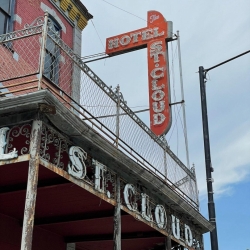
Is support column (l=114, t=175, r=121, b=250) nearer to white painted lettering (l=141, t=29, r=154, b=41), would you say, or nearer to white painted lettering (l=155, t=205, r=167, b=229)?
white painted lettering (l=155, t=205, r=167, b=229)

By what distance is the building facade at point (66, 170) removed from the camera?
6648mm

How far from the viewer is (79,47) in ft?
48.5

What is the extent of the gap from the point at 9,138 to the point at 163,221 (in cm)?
486

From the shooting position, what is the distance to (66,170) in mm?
7555

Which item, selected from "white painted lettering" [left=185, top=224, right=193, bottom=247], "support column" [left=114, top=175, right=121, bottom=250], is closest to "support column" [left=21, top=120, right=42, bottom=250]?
"support column" [left=114, top=175, right=121, bottom=250]

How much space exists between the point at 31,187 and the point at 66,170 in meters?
1.30

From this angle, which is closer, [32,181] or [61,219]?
[32,181]

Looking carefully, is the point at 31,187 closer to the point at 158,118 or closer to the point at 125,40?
the point at 158,118

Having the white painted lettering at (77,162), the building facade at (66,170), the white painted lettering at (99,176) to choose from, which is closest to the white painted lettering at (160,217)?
the building facade at (66,170)

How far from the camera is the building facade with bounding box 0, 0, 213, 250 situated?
6648 millimetres

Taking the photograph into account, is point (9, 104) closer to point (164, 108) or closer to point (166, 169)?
point (166, 169)

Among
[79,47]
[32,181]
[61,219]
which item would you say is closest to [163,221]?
[61,219]

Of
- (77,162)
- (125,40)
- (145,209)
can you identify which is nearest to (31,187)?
(77,162)

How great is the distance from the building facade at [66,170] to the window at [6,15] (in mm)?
26
